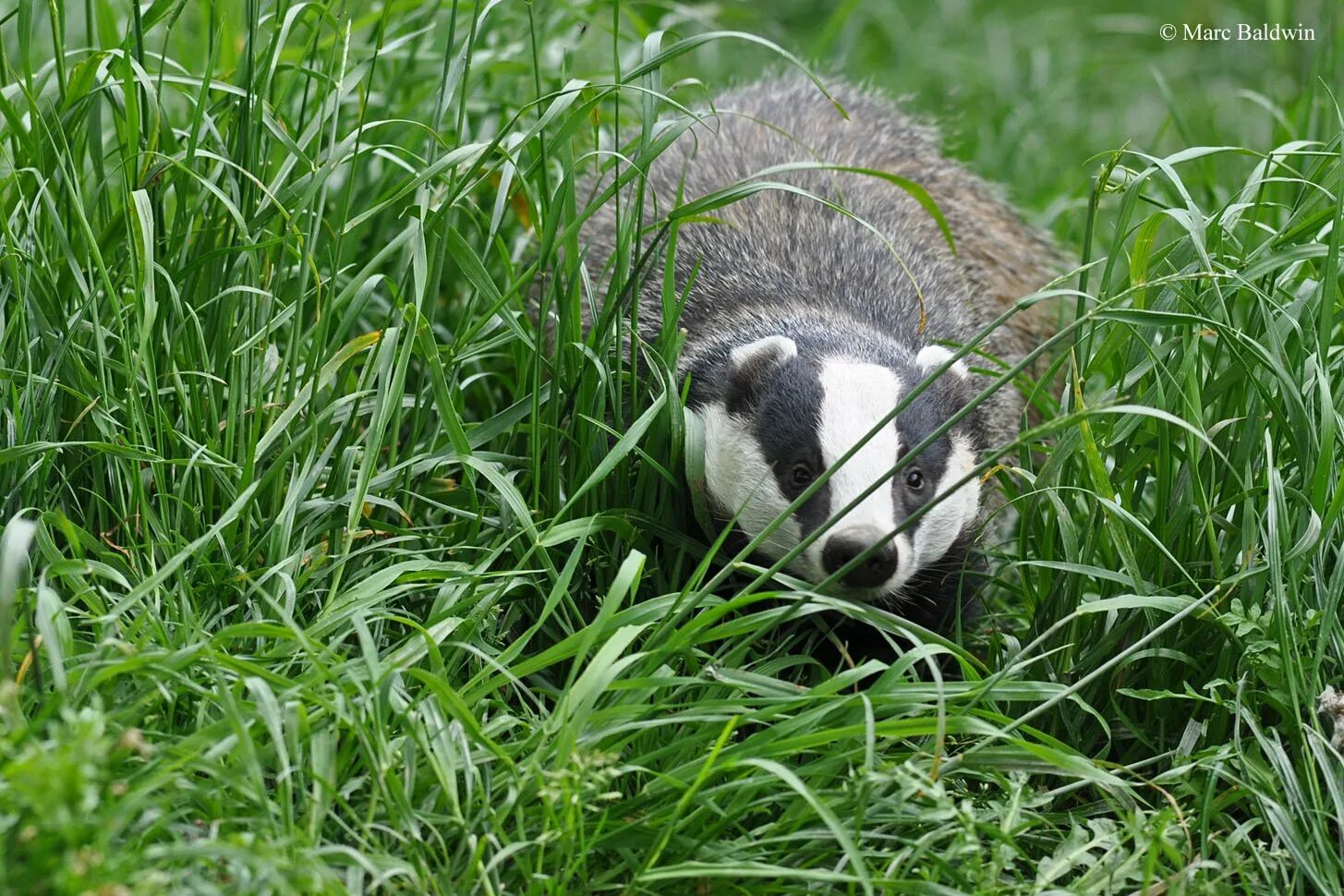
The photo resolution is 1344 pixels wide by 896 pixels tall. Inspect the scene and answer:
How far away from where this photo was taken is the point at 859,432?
3197mm

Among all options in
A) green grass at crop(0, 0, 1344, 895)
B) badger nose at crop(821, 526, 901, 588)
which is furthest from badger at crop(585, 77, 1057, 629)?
green grass at crop(0, 0, 1344, 895)

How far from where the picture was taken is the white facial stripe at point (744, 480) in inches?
129

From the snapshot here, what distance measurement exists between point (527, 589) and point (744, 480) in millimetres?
570

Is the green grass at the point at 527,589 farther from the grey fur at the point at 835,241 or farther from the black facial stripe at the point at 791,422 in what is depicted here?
the grey fur at the point at 835,241

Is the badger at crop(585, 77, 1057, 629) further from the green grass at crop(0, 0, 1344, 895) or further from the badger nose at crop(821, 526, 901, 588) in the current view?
the green grass at crop(0, 0, 1344, 895)

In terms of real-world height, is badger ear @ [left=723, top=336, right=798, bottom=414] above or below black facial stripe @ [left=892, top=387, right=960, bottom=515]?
above

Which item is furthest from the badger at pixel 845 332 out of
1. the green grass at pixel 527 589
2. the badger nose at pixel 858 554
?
the green grass at pixel 527 589

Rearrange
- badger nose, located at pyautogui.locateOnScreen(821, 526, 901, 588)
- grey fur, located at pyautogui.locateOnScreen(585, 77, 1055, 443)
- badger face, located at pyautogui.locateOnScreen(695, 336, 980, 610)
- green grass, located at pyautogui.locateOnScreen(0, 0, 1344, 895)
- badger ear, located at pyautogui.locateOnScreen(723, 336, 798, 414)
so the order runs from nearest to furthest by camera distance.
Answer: green grass, located at pyautogui.locateOnScreen(0, 0, 1344, 895)
badger nose, located at pyautogui.locateOnScreen(821, 526, 901, 588)
badger face, located at pyautogui.locateOnScreen(695, 336, 980, 610)
badger ear, located at pyautogui.locateOnScreen(723, 336, 798, 414)
grey fur, located at pyautogui.locateOnScreen(585, 77, 1055, 443)

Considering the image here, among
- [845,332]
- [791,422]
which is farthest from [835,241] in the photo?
[791,422]

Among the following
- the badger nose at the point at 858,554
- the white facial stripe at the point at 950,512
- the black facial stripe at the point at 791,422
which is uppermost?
the black facial stripe at the point at 791,422

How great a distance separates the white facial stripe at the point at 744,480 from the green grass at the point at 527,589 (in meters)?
0.12

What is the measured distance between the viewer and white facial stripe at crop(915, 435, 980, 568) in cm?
334

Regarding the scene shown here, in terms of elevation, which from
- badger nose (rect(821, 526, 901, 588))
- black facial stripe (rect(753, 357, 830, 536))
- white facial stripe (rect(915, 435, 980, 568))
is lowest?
white facial stripe (rect(915, 435, 980, 568))

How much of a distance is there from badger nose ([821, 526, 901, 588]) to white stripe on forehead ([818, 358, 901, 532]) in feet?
0.13
